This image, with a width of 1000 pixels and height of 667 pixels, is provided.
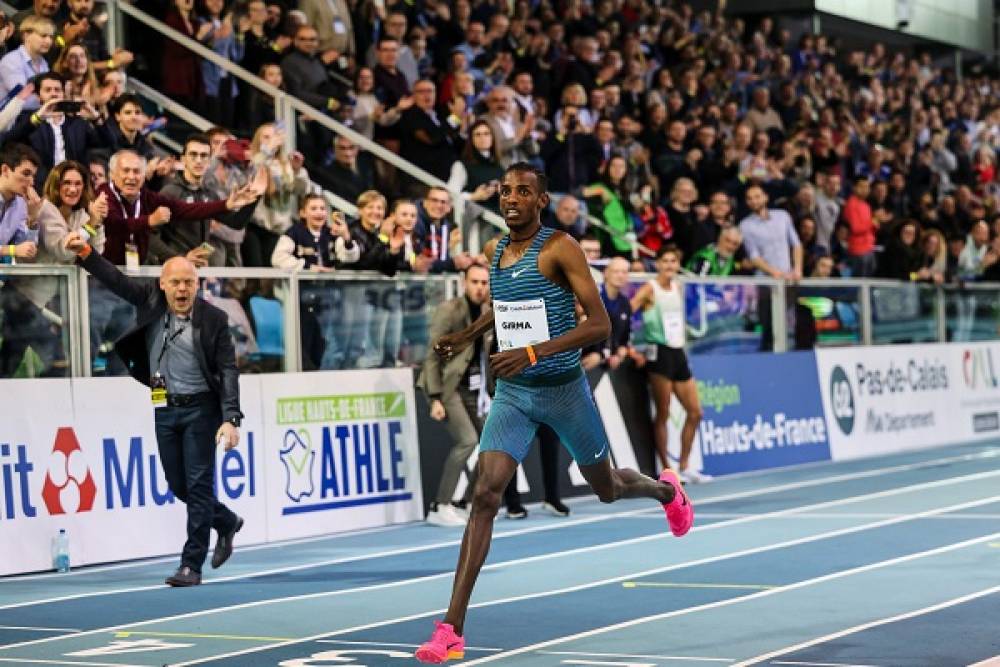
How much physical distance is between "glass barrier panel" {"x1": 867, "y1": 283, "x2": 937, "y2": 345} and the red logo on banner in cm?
1253

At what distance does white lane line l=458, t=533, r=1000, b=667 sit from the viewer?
30.6ft

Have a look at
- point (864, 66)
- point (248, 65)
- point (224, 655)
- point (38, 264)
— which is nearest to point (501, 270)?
point (224, 655)

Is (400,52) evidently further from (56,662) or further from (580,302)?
(56,662)

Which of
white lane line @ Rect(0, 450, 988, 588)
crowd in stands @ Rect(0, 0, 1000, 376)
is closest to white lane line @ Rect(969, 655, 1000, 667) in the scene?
white lane line @ Rect(0, 450, 988, 588)

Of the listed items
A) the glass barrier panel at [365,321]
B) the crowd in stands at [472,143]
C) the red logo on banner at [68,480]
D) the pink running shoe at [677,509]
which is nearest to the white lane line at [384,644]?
the pink running shoe at [677,509]

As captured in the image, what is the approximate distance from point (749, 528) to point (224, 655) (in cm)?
667

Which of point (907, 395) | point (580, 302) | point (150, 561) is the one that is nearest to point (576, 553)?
point (150, 561)

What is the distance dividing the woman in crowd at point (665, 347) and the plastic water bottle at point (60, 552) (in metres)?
7.29

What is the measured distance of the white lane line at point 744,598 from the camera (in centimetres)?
932

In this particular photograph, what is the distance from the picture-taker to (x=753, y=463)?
21.3m

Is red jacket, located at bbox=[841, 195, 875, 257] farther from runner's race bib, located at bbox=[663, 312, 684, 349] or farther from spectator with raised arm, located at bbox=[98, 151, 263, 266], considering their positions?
spectator with raised arm, located at bbox=[98, 151, 263, 266]

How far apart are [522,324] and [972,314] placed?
1777 cm

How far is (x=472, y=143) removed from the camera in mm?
20828

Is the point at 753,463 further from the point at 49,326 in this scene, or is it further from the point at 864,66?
the point at 864,66
